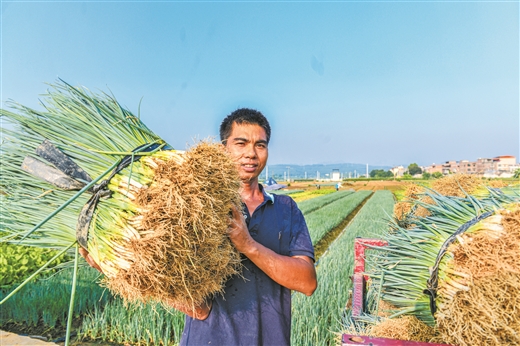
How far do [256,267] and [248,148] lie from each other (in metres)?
0.56

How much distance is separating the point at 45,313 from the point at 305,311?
327 centimetres

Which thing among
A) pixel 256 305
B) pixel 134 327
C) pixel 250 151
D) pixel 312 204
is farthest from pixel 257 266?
pixel 312 204

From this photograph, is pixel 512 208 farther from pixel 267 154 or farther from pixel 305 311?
pixel 305 311

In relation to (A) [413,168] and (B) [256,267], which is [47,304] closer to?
(B) [256,267]

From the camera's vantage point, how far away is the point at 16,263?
209 inches

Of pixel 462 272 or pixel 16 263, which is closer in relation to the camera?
pixel 462 272

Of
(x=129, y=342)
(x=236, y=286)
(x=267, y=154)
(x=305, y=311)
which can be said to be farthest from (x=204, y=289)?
(x=129, y=342)

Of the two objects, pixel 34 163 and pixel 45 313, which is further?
pixel 45 313

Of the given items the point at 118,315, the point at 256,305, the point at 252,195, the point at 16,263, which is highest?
the point at 252,195

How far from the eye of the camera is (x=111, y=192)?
1198 mm

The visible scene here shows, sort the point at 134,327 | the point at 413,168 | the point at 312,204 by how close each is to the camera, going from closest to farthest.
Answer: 1. the point at 134,327
2. the point at 312,204
3. the point at 413,168

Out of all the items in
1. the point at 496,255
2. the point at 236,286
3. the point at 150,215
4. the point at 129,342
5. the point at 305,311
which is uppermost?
the point at 150,215

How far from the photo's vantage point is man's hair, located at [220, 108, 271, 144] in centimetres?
172

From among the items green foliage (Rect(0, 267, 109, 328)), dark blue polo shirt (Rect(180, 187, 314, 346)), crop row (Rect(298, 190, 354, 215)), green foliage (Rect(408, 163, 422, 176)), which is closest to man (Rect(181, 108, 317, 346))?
dark blue polo shirt (Rect(180, 187, 314, 346))
